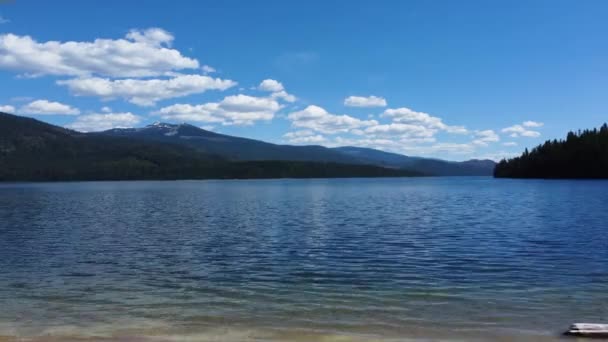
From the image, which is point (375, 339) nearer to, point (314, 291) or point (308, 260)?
point (314, 291)

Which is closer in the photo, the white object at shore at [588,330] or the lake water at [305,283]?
the white object at shore at [588,330]

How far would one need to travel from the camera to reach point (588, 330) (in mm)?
15297

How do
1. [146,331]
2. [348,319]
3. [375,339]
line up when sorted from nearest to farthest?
[375,339] → [146,331] → [348,319]

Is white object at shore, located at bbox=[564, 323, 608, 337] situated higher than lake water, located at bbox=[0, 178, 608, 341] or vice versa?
white object at shore, located at bbox=[564, 323, 608, 337]

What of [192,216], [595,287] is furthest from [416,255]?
[192,216]

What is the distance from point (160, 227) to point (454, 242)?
2936 cm

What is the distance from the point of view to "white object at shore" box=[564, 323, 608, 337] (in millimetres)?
15102

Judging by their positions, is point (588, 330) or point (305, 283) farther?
point (305, 283)

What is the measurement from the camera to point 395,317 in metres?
18.9

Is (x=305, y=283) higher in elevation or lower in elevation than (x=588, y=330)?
lower

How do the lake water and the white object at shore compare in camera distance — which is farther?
the lake water

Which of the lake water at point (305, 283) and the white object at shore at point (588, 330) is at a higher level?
the white object at shore at point (588, 330)

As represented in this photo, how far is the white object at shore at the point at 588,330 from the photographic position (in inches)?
595

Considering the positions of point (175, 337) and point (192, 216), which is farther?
point (192, 216)
